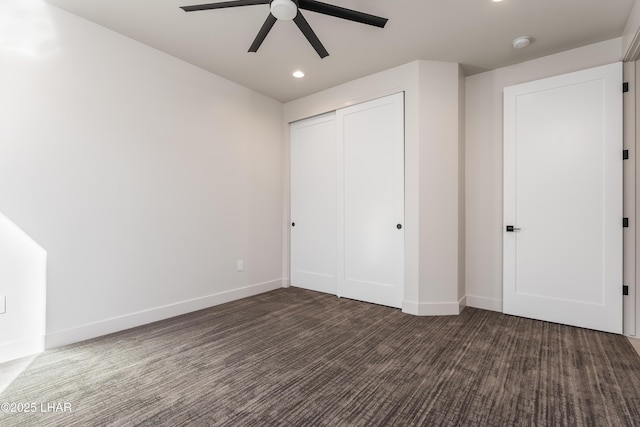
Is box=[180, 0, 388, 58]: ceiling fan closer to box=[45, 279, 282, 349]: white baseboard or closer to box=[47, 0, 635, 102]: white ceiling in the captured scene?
box=[47, 0, 635, 102]: white ceiling

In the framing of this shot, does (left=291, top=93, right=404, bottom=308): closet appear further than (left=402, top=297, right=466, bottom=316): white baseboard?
Yes

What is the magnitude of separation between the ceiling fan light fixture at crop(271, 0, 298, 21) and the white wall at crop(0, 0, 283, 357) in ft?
5.70

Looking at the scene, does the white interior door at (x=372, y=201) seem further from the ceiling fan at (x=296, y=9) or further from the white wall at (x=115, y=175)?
the ceiling fan at (x=296, y=9)

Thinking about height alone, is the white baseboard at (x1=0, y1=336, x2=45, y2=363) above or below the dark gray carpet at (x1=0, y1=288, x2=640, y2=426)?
above

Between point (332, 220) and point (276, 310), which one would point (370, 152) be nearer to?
point (332, 220)

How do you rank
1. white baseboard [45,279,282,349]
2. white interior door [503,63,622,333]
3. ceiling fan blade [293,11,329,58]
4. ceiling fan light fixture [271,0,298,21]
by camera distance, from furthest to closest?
white interior door [503,63,622,333] → white baseboard [45,279,282,349] → ceiling fan blade [293,11,329,58] → ceiling fan light fixture [271,0,298,21]

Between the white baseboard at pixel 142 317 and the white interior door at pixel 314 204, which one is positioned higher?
the white interior door at pixel 314 204

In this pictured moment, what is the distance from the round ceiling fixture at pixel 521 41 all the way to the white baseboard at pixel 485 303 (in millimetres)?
2591

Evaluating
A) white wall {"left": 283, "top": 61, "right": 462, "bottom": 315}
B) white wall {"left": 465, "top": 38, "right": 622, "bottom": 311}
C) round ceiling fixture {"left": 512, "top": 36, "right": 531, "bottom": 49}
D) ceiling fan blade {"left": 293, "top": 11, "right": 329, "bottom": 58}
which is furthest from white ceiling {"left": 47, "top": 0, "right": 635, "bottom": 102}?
ceiling fan blade {"left": 293, "top": 11, "right": 329, "bottom": 58}

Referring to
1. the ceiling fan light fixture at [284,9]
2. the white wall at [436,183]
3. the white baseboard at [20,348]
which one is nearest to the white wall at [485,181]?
the white wall at [436,183]

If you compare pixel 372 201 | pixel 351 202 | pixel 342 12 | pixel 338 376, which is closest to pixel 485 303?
pixel 372 201

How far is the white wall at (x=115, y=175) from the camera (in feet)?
7.66

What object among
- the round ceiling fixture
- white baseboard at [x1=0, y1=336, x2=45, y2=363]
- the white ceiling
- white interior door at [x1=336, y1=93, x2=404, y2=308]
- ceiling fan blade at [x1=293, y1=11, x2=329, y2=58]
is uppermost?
the white ceiling

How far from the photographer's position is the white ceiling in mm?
2428
